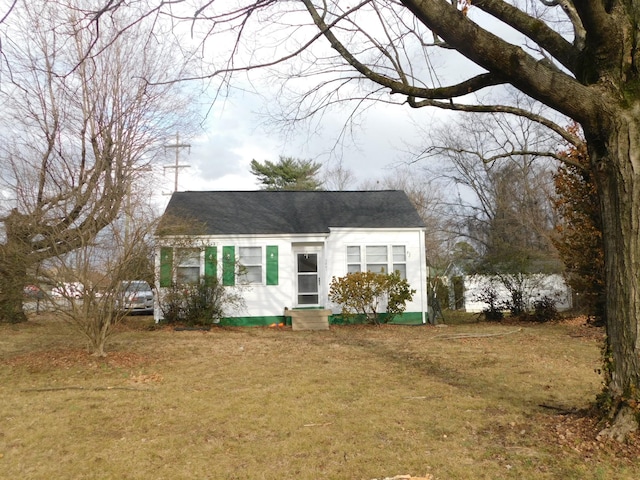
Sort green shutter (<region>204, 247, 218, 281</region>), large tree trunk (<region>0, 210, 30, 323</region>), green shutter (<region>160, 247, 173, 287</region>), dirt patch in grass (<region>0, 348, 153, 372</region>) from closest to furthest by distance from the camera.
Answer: dirt patch in grass (<region>0, 348, 153, 372</region>) → large tree trunk (<region>0, 210, 30, 323</region>) → green shutter (<region>160, 247, 173, 287</region>) → green shutter (<region>204, 247, 218, 281</region>)

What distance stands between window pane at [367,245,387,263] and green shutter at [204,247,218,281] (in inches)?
188

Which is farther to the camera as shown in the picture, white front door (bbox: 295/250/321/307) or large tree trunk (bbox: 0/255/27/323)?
white front door (bbox: 295/250/321/307)

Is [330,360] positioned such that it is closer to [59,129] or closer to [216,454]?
[216,454]

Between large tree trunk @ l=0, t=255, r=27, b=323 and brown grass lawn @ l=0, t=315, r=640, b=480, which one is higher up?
large tree trunk @ l=0, t=255, r=27, b=323

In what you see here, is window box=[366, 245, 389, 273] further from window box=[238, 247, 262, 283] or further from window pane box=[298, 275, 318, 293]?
window box=[238, 247, 262, 283]

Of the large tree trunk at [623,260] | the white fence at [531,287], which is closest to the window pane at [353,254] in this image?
the white fence at [531,287]

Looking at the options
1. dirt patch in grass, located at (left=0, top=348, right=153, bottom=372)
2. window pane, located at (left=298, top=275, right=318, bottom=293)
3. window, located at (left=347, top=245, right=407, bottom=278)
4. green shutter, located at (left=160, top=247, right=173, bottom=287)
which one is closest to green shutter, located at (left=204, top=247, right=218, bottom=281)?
green shutter, located at (left=160, top=247, right=173, bottom=287)

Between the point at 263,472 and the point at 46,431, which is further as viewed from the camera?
the point at 46,431

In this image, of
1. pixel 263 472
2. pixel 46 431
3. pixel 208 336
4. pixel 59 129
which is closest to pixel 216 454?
pixel 263 472

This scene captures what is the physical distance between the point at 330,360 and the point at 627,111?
Answer: 6.23 m

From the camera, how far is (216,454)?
14.1ft

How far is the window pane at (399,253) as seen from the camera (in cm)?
1602

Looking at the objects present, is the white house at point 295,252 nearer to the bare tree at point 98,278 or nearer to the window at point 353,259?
the window at point 353,259

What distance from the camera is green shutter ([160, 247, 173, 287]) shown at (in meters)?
13.7
